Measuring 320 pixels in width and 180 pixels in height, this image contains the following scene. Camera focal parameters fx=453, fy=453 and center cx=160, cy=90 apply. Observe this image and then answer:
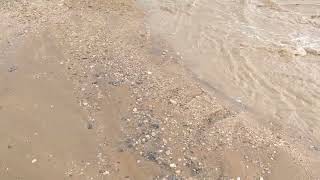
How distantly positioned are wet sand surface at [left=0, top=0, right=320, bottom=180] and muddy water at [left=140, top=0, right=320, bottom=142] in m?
0.02

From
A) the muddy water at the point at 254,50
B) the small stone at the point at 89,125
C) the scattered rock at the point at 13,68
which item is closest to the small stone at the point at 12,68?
the scattered rock at the point at 13,68

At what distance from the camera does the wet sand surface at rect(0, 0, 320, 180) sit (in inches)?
205

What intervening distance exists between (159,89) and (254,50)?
81.7 inches

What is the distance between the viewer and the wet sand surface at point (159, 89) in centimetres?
521

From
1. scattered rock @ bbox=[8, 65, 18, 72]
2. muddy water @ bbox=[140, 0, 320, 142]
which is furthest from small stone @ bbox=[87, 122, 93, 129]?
muddy water @ bbox=[140, 0, 320, 142]

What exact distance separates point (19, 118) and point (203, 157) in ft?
7.88

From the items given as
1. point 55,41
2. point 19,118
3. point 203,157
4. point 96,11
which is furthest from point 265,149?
point 96,11

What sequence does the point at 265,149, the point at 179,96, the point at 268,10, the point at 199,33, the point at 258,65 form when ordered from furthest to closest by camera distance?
the point at 268,10, the point at 199,33, the point at 258,65, the point at 179,96, the point at 265,149

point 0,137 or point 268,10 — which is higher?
point 268,10

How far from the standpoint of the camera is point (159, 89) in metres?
6.32

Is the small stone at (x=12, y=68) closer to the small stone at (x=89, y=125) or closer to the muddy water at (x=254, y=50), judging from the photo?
the small stone at (x=89, y=125)

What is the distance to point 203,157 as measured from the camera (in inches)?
206

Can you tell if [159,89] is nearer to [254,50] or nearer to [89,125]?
[89,125]

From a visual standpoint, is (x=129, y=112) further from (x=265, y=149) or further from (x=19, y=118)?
(x=265, y=149)
